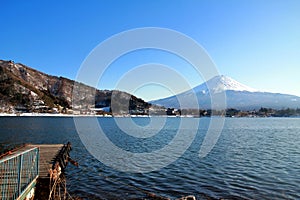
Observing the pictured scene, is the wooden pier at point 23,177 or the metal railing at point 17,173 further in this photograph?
the wooden pier at point 23,177

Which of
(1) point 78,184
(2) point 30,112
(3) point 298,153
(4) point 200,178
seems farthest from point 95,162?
(2) point 30,112

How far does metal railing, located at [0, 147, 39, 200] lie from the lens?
869cm

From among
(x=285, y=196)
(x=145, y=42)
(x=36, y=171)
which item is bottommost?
(x=285, y=196)

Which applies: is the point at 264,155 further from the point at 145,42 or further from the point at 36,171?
the point at 36,171

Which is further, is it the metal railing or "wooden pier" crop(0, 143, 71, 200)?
"wooden pier" crop(0, 143, 71, 200)

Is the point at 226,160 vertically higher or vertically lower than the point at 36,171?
lower

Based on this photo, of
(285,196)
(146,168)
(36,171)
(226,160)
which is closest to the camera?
(36,171)

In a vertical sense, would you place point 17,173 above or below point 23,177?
above

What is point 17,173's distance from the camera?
10.2 meters

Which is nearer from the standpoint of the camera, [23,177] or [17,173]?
[17,173]

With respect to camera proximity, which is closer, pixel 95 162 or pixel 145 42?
pixel 95 162

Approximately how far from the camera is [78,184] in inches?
653

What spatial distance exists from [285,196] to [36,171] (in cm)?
1461

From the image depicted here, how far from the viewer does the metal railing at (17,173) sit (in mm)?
8695
